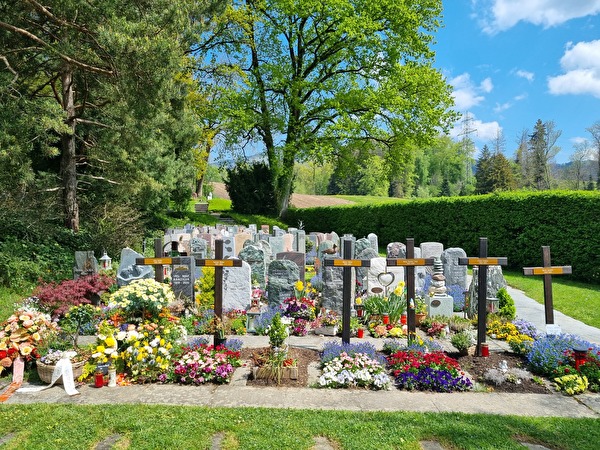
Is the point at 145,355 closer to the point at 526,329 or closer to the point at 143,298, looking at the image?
the point at 143,298

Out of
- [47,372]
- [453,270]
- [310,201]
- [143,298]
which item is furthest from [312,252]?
[310,201]

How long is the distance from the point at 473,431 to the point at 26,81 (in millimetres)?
16866

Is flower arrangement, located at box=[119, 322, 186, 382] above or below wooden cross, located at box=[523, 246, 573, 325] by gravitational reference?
below

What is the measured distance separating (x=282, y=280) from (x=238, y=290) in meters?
1.01

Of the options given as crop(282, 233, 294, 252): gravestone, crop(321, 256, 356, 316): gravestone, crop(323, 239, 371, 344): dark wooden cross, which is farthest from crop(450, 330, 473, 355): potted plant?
crop(282, 233, 294, 252): gravestone

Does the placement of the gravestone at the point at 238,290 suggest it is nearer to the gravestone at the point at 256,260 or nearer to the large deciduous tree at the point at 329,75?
the gravestone at the point at 256,260

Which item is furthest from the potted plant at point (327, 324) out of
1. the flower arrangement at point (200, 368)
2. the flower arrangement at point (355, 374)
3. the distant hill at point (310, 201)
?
the distant hill at point (310, 201)

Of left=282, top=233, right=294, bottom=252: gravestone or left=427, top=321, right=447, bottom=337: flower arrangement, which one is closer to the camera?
left=427, top=321, right=447, bottom=337: flower arrangement

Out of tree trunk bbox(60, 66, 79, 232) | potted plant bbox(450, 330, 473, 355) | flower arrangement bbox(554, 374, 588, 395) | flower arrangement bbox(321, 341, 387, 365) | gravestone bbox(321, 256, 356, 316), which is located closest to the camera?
flower arrangement bbox(554, 374, 588, 395)

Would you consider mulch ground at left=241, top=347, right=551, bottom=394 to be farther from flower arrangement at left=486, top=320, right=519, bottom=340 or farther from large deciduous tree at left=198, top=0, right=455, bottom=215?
large deciduous tree at left=198, top=0, right=455, bottom=215

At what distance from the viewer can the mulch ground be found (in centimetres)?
575

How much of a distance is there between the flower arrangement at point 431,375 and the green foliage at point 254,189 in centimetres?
2860

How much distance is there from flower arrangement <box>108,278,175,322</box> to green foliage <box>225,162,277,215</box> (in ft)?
89.5

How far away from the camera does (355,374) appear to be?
5836 mm
